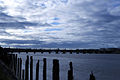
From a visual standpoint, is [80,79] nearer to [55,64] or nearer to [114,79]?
[114,79]

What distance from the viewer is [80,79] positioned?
29719mm

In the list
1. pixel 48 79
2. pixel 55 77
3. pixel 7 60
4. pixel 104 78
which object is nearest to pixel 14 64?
pixel 7 60

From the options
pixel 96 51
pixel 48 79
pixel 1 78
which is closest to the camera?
pixel 1 78

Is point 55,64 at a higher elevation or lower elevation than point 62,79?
higher

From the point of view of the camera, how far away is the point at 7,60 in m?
17.4

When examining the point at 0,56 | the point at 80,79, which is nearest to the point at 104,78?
the point at 80,79

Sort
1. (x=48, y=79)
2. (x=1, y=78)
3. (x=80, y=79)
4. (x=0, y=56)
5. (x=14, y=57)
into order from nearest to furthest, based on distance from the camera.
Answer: (x=1, y=78) → (x=0, y=56) → (x=14, y=57) → (x=48, y=79) → (x=80, y=79)

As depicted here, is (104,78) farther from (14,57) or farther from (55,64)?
(55,64)

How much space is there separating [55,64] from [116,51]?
6773 cm

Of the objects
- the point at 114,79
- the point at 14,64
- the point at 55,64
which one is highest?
the point at 55,64

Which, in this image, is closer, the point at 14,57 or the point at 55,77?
the point at 55,77

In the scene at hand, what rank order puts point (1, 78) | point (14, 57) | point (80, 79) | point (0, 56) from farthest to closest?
point (80, 79) → point (14, 57) → point (0, 56) → point (1, 78)

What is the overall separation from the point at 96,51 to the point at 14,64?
182 feet

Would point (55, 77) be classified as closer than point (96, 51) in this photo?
Yes
